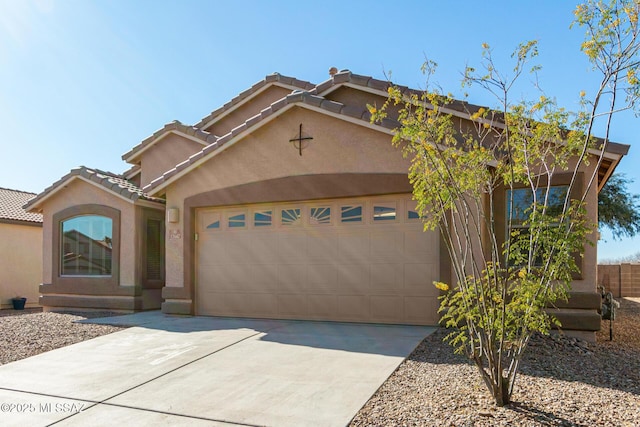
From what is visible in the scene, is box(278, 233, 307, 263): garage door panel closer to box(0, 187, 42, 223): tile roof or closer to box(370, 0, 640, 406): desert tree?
box(370, 0, 640, 406): desert tree

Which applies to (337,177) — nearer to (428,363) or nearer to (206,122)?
(428,363)

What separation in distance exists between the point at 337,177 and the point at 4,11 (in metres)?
7.49

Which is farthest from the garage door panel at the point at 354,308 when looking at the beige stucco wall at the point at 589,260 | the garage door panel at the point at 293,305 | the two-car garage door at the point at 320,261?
the beige stucco wall at the point at 589,260

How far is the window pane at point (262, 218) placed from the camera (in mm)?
10617

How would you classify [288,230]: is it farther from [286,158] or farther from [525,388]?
[525,388]

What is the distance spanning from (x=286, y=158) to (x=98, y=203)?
625 cm

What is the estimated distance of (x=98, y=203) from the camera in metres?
13.2

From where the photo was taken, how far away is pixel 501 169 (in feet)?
17.6

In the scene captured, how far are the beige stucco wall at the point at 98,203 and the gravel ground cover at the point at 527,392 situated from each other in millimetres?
8531

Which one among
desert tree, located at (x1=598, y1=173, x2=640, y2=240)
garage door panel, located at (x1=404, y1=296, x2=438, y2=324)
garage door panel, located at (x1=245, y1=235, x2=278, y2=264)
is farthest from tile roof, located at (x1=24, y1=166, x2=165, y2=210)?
desert tree, located at (x1=598, y1=173, x2=640, y2=240)

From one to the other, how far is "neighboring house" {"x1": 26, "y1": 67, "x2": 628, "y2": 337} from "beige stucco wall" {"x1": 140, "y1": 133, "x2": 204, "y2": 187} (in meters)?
2.02

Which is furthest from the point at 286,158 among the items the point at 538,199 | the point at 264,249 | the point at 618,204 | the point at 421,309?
the point at 618,204

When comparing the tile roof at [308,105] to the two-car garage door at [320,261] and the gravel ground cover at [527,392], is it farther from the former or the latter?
the gravel ground cover at [527,392]

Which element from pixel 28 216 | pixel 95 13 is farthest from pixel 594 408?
pixel 28 216
